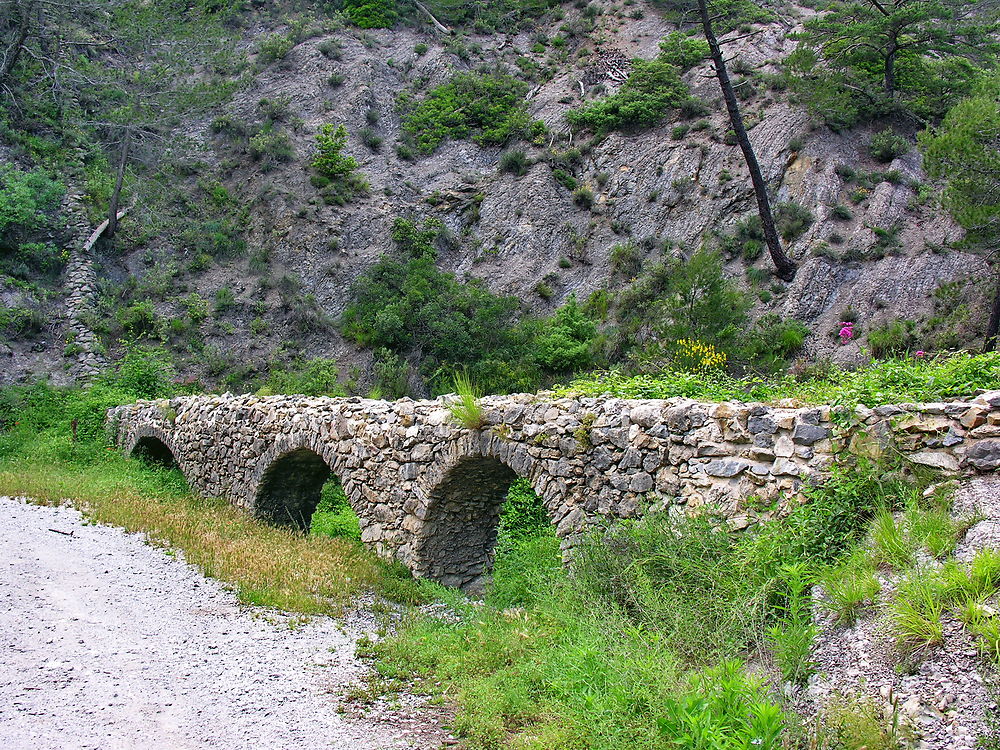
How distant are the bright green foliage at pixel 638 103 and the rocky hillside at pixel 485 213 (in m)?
0.68

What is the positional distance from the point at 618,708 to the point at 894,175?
906 inches

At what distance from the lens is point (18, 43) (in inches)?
933

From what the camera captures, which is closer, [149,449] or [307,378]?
[149,449]

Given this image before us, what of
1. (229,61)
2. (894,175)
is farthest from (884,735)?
(229,61)

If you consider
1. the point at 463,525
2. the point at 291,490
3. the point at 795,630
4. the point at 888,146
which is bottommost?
the point at 291,490

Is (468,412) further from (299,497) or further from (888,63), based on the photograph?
(888,63)

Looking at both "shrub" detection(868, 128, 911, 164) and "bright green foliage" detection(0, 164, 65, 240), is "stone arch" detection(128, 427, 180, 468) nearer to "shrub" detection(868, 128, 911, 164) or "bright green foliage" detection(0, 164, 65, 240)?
"bright green foliage" detection(0, 164, 65, 240)

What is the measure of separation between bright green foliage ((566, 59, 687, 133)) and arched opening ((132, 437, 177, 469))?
21.8m

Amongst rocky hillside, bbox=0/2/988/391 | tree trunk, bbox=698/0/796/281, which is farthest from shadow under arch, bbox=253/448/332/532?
tree trunk, bbox=698/0/796/281

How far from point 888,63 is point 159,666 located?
27.7 meters

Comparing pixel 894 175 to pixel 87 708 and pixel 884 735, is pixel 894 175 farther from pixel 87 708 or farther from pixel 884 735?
pixel 87 708

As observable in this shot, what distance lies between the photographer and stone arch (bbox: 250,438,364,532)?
34.3 feet

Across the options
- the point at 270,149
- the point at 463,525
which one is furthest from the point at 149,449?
the point at 270,149

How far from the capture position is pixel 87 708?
14.8 ft
